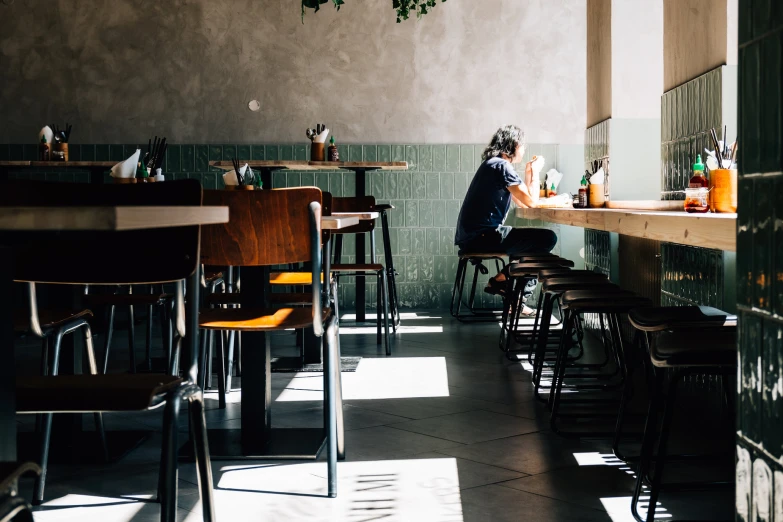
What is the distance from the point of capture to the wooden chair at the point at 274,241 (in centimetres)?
261

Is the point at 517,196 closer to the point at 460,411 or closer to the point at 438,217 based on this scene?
the point at 438,217

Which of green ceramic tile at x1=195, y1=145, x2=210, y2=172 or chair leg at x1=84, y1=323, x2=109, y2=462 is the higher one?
green ceramic tile at x1=195, y1=145, x2=210, y2=172

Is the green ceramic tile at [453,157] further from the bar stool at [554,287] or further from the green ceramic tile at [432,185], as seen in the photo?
the bar stool at [554,287]

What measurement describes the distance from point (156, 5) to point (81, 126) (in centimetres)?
120

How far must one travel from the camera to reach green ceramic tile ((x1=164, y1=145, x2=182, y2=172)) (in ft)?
24.0

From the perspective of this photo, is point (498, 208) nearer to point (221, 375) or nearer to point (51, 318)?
point (221, 375)

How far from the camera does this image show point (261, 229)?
2.65m

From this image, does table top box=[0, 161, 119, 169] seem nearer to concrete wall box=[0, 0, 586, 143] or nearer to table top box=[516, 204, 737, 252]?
concrete wall box=[0, 0, 586, 143]

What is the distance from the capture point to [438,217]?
24.2 ft

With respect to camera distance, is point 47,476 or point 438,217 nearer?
point 47,476

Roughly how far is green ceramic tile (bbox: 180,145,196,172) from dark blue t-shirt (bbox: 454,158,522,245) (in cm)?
258

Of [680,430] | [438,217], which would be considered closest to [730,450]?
[680,430]

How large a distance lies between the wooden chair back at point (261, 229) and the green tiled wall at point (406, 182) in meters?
4.64

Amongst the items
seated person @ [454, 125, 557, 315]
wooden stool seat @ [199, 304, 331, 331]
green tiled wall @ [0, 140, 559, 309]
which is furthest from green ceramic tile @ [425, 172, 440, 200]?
wooden stool seat @ [199, 304, 331, 331]
